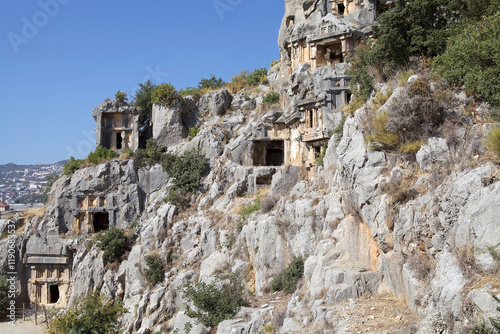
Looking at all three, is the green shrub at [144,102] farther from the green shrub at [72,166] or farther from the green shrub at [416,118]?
the green shrub at [416,118]

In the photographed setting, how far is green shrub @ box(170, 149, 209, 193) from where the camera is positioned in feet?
100

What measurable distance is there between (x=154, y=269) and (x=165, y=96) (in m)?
15.0

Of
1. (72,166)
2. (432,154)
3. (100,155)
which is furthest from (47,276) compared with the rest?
(432,154)

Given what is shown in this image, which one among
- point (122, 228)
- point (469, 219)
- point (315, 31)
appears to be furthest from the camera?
point (122, 228)

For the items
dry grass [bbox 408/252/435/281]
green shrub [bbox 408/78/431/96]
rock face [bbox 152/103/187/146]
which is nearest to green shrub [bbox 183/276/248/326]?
dry grass [bbox 408/252/435/281]

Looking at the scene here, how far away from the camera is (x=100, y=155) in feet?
115

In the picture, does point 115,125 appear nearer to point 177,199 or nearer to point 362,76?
point 177,199

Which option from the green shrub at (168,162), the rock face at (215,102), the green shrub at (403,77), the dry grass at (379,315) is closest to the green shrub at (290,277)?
the dry grass at (379,315)

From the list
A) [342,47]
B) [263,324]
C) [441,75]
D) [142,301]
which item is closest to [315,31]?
[342,47]

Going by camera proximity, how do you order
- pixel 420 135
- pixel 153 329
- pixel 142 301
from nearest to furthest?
pixel 420 135, pixel 153 329, pixel 142 301

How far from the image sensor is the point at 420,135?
41.9ft

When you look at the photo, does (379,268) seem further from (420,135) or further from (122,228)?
(122,228)

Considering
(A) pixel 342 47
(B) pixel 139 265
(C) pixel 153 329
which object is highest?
(A) pixel 342 47

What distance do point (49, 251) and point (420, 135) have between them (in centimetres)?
2902
